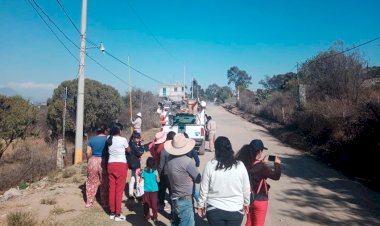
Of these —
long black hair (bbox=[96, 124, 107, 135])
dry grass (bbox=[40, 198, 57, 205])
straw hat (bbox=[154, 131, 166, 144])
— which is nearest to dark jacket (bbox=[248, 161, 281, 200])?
straw hat (bbox=[154, 131, 166, 144])

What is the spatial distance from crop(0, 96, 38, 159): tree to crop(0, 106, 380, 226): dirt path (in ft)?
40.8

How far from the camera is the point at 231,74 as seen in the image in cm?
11425

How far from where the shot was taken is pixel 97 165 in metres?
6.94

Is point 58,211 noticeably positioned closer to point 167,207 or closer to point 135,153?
point 135,153

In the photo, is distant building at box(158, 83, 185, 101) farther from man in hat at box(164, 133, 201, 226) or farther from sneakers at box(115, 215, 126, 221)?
man in hat at box(164, 133, 201, 226)

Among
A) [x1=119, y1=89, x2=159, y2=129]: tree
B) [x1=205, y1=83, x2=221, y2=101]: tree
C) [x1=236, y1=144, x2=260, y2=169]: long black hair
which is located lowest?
[x1=236, y1=144, x2=260, y2=169]: long black hair

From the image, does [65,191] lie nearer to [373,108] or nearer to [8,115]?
[373,108]

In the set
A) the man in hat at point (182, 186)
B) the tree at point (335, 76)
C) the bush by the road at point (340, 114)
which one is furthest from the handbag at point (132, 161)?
the tree at point (335, 76)

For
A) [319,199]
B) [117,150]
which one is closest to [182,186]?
[117,150]

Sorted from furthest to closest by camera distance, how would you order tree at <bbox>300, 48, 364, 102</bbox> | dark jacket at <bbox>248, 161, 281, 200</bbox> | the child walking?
1. tree at <bbox>300, 48, 364, 102</bbox>
2. the child walking
3. dark jacket at <bbox>248, 161, 281, 200</bbox>

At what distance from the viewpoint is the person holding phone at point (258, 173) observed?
4168 millimetres

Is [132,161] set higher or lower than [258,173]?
lower

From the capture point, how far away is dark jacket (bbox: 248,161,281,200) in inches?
163

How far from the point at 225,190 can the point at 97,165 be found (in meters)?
4.04
